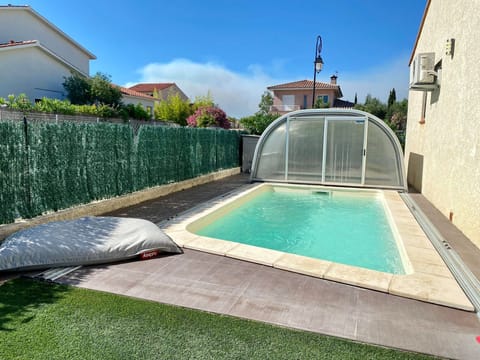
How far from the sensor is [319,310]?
376cm

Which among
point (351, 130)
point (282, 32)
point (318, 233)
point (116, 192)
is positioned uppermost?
point (282, 32)

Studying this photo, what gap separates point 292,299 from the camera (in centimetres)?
402

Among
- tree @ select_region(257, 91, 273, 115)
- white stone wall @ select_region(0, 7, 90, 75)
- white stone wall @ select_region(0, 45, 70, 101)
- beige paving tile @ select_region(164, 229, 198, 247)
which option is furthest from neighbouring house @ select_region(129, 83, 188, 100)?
beige paving tile @ select_region(164, 229, 198, 247)

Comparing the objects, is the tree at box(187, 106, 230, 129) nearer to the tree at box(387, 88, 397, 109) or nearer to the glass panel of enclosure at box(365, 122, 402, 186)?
the glass panel of enclosure at box(365, 122, 402, 186)

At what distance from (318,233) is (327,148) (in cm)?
593

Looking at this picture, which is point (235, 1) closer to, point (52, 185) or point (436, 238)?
point (52, 185)

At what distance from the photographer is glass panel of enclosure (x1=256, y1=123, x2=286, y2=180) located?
14297mm

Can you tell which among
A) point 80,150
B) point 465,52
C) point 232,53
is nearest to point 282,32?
point 232,53

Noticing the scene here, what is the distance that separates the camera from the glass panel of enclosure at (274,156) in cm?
1430

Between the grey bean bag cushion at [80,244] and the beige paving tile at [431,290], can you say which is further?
the grey bean bag cushion at [80,244]

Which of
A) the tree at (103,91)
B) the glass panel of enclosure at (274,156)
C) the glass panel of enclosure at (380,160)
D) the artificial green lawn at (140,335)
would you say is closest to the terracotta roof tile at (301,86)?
the tree at (103,91)

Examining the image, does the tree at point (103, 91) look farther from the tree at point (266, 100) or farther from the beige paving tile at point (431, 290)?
the tree at point (266, 100)

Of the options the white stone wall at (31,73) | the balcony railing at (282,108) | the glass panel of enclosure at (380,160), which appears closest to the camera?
the glass panel of enclosure at (380,160)

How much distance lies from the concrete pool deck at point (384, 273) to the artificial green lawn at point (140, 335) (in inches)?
55.3
